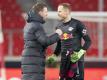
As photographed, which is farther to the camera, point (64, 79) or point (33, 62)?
point (64, 79)

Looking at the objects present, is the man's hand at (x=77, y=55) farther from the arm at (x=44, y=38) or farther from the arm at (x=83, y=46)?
the arm at (x=44, y=38)

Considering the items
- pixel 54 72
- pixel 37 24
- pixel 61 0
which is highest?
pixel 61 0

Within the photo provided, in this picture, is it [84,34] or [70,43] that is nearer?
[84,34]

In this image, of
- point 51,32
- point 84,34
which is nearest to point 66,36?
point 84,34

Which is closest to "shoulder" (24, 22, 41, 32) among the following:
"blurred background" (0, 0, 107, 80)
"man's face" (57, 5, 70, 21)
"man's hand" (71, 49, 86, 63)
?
"man's face" (57, 5, 70, 21)

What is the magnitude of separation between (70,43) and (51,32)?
412 centimetres

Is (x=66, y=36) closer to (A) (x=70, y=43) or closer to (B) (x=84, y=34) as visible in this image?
(A) (x=70, y=43)

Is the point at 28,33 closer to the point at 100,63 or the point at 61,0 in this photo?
the point at 100,63

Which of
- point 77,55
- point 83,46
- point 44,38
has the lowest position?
point 77,55

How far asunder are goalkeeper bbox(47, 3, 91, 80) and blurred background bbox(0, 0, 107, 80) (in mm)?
2996

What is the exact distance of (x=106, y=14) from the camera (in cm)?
1297

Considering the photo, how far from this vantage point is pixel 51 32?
12.6 meters

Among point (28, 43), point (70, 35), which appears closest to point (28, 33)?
point (28, 43)

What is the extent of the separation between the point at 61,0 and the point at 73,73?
7684 millimetres
